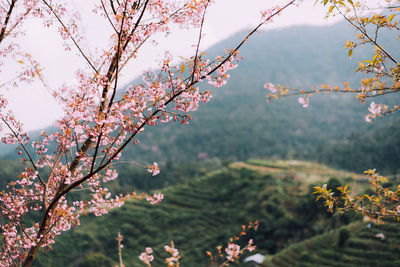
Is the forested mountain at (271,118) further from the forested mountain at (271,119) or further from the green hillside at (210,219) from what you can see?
the green hillside at (210,219)

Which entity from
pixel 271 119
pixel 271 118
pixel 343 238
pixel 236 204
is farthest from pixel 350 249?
pixel 271 118

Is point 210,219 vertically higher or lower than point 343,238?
lower

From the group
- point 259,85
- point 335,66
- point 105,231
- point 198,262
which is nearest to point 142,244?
point 105,231

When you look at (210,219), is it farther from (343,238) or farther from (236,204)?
(343,238)

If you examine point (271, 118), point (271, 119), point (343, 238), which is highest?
point (271, 118)

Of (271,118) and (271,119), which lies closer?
(271,119)

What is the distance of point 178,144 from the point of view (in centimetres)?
11069

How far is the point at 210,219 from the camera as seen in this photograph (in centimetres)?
3381

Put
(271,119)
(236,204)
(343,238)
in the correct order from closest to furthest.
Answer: (343,238) → (236,204) → (271,119)

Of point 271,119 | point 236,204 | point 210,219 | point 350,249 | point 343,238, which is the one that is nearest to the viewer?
point 350,249

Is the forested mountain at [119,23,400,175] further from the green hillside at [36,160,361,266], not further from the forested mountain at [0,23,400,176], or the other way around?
the green hillside at [36,160,361,266]

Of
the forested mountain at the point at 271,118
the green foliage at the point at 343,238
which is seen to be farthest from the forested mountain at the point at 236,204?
the forested mountain at the point at 271,118

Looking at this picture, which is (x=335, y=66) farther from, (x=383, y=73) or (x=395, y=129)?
(x=383, y=73)

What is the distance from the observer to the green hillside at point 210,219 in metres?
25.4
